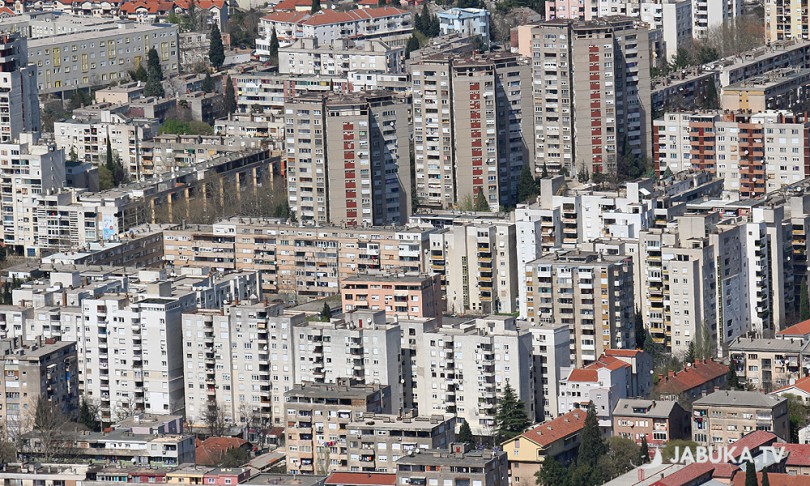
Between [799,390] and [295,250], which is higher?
[295,250]

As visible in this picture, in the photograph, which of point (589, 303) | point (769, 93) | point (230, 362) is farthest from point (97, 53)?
point (589, 303)

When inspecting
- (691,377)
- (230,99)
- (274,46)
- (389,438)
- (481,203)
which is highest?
(274,46)

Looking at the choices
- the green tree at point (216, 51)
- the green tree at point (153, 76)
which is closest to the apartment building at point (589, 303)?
the green tree at point (153, 76)

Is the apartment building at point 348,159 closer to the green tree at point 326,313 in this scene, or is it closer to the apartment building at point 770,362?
the green tree at point 326,313

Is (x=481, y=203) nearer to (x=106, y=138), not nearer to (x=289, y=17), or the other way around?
(x=106, y=138)

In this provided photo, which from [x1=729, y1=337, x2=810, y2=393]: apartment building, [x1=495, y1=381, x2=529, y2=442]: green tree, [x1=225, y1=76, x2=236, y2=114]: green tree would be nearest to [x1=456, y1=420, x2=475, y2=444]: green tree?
[x1=495, y1=381, x2=529, y2=442]: green tree

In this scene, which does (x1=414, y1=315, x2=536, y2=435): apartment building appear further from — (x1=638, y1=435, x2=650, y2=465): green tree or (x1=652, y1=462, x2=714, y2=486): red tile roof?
(x1=652, y1=462, x2=714, y2=486): red tile roof

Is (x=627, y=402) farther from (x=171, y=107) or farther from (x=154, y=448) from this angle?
(x=171, y=107)
